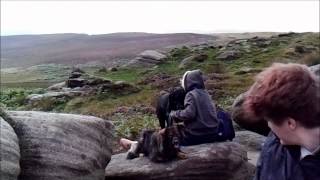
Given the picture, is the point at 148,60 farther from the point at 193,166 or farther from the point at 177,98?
the point at 193,166

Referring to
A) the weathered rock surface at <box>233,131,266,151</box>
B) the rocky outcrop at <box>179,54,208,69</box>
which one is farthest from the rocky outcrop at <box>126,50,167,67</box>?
the weathered rock surface at <box>233,131,266,151</box>

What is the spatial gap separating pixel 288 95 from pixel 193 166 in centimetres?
820

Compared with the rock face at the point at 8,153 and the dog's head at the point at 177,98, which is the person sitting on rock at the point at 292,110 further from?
the dog's head at the point at 177,98

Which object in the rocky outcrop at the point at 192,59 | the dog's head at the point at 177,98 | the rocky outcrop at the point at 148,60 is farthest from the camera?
the rocky outcrop at the point at 148,60

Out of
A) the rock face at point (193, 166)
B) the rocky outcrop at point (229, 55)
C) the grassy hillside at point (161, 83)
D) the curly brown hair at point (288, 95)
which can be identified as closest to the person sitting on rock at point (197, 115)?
the rock face at point (193, 166)

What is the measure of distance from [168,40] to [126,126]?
86.8m

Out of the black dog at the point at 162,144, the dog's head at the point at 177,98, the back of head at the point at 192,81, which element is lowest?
the black dog at the point at 162,144

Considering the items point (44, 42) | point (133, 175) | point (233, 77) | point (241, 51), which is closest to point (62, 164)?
point (133, 175)

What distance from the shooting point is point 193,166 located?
11742 mm

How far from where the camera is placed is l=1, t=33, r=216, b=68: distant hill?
296 ft

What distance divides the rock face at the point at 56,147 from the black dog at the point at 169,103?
1623 mm

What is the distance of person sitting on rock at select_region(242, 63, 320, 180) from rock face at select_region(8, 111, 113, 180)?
7.47 meters

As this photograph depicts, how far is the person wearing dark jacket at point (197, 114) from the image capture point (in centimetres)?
1196

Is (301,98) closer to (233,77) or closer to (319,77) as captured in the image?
(319,77)
